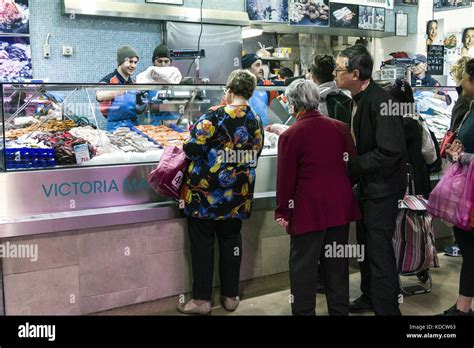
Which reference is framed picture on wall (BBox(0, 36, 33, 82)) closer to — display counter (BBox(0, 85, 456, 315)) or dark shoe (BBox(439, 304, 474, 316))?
display counter (BBox(0, 85, 456, 315))

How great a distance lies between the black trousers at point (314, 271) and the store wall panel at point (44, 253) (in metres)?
1.42

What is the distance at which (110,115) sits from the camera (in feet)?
13.0

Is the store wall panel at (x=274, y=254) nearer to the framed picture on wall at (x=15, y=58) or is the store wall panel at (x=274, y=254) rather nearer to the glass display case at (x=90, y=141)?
the glass display case at (x=90, y=141)

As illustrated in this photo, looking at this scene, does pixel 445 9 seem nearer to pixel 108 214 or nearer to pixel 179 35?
pixel 179 35

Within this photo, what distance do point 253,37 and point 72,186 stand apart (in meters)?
5.98

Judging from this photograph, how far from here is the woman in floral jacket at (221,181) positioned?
348cm

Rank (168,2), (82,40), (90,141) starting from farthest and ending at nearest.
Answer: (168,2)
(82,40)
(90,141)

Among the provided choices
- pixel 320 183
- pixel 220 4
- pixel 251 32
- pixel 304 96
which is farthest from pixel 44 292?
pixel 251 32

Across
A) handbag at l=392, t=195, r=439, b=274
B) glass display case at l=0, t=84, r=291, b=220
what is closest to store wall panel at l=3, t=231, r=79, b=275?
glass display case at l=0, t=84, r=291, b=220

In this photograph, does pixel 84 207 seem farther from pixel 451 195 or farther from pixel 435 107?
pixel 435 107

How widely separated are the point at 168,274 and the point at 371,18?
273 inches

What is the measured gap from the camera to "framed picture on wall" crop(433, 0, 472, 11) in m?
8.45

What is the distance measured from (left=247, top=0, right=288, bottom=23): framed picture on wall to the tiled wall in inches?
37.8

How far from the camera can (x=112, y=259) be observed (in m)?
3.60
